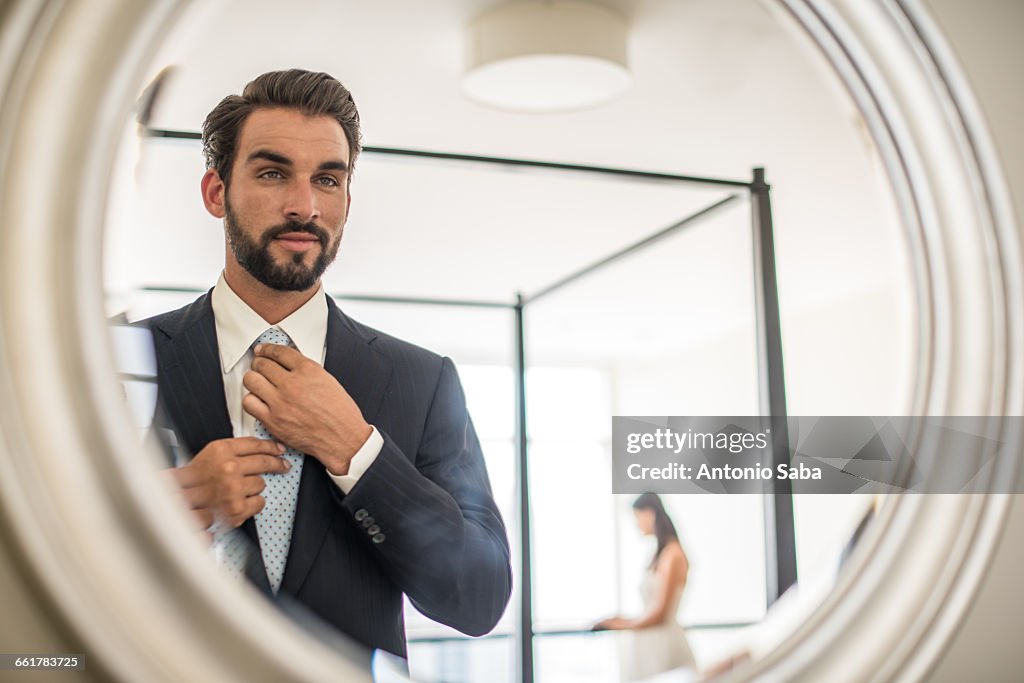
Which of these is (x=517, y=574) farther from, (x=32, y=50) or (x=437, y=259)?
(x=32, y=50)

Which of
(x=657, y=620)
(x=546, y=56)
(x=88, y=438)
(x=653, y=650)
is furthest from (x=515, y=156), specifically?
(x=88, y=438)

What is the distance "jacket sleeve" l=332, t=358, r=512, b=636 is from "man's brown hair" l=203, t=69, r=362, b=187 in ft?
0.59

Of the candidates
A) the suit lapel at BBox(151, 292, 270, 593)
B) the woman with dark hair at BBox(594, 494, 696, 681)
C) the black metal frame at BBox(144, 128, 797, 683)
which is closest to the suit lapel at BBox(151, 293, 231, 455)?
the suit lapel at BBox(151, 292, 270, 593)

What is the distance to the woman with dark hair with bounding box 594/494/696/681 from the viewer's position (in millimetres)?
772

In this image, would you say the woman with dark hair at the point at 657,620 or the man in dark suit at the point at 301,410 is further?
the woman with dark hair at the point at 657,620

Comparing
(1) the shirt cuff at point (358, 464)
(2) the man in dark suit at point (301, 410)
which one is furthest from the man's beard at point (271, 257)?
(1) the shirt cuff at point (358, 464)

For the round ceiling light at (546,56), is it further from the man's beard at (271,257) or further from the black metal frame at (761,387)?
the man's beard at (271,257)

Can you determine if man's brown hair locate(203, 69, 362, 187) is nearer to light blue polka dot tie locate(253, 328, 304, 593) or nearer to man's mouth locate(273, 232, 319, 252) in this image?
man's mouth locate(273, 232, 319, 252)

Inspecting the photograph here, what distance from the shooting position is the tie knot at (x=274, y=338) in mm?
493

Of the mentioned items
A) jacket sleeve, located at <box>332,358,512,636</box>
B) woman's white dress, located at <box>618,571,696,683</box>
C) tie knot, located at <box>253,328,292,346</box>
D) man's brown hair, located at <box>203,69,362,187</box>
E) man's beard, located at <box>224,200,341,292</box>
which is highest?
man's brown hair, located at <box>203,69,362,187</box>

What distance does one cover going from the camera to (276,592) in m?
0.47

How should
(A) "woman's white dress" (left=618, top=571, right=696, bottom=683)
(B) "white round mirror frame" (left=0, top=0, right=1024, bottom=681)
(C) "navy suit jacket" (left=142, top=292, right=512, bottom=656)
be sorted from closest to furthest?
1. (B) "white round mirror frame" (left=0, top=0, right=1024, bottom=681)
2. (C) "navy suit jacket" (left=142, top=292, right=512, bottom=656)
3. (A) "woman's white dress" (left=618, top=571, right=696, bottom=683)

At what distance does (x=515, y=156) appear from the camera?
1620mm

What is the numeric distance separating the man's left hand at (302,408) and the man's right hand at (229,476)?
13mm
